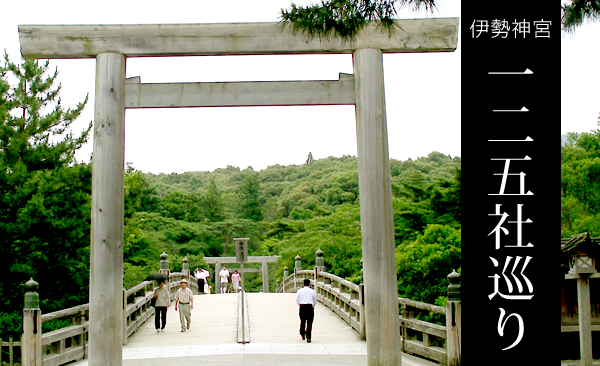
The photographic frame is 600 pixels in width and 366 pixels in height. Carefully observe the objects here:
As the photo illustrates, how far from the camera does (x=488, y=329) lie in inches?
214

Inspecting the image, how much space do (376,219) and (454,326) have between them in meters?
2.22

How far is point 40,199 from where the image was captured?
14430 mm

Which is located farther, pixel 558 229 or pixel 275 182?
pixel 275 182

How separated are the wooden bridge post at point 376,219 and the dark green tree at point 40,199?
29.4 ft

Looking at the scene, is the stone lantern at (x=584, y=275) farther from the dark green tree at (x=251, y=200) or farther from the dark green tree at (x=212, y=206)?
the dark green tree at (x=251, y=200)

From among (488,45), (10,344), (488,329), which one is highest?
(488,45)

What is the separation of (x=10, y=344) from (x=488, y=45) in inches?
307

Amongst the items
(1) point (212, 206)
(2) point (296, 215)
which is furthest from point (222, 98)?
(1) point (212, 206)

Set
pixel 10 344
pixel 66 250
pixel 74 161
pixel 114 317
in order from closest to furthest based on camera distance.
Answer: pixel 114 317, pixel 10 344, pixel 66 250, pixel 74 161

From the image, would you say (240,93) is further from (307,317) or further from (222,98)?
(307,317)

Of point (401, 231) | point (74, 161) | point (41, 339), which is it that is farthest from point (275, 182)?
point (41, 339)

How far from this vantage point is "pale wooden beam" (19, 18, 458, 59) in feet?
27.6

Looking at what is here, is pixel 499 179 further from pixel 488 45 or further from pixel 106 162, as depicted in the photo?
pixel 106 162

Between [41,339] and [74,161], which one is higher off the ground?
[74,161]
